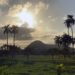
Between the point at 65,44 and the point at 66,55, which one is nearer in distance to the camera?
the point at 66,55

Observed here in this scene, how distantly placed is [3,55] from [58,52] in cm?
3549

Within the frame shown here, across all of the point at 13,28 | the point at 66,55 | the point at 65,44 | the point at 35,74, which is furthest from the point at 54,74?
the point at 13,28

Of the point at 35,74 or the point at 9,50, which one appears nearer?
the point at 35,74

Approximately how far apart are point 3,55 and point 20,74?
108m

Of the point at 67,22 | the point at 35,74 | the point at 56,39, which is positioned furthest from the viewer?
the point at 56,39

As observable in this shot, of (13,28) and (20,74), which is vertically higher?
(13,28)

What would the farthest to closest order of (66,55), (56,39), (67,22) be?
(56,39) < (67,22) < (66,55)

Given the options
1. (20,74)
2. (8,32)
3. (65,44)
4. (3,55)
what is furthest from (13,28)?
(20,74)

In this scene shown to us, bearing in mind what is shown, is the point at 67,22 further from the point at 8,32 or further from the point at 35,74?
the point at 35,74

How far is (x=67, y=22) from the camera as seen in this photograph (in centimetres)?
16350

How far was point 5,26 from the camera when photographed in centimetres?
18112

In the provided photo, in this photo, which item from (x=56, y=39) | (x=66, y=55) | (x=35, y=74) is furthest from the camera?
(x=56, y=39)

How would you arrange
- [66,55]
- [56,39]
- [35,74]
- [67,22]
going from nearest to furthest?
[35,74]
[66,55]
[67,22]
[56,39]

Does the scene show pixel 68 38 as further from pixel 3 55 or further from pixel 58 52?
pixel 3 55
